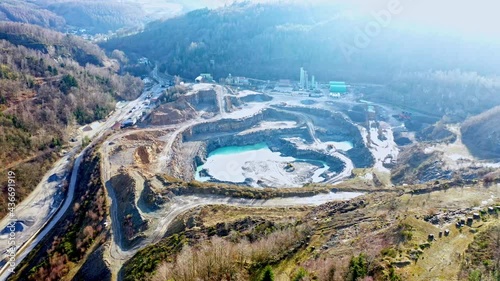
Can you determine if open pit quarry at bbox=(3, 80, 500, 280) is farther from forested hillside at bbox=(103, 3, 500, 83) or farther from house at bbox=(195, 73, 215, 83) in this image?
forested hillside at bbox=(103, 3, 500, 83)

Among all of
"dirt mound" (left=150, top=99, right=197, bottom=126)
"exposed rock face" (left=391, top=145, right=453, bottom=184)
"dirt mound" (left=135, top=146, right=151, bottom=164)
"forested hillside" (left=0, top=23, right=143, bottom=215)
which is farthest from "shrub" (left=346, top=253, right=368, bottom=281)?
"dirt mound" (left=150, top=99, right=197, bottom=126)

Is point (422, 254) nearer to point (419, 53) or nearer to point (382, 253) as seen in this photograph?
point (382, 253)

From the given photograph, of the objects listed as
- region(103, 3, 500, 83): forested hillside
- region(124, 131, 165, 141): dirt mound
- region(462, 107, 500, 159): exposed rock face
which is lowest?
region(124, 131, 165, 141): dirt mound

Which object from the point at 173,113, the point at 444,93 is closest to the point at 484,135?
the point at 444,93

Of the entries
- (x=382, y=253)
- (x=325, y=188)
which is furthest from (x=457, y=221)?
(x=325, y=188)

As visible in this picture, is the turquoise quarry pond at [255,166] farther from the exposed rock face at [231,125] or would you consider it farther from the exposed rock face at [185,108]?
the exposed rock face at [185,108]

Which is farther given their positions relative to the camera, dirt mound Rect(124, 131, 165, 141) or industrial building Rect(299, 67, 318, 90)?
industrial building Rect(299, 67, 318, 90)

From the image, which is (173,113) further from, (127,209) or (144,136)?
(127,209)
